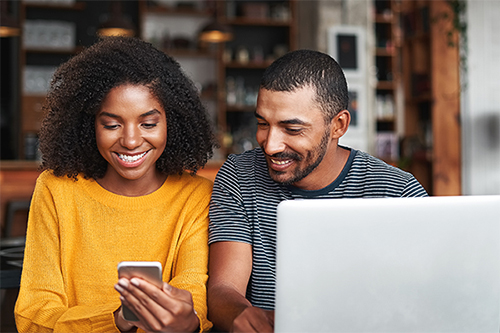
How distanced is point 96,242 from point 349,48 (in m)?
4.05

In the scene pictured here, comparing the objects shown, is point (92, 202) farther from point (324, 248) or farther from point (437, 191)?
point (437, 191)

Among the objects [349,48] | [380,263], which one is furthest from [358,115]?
[380,263]

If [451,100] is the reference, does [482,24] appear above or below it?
above

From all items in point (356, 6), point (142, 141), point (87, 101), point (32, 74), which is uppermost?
point (356, 6)

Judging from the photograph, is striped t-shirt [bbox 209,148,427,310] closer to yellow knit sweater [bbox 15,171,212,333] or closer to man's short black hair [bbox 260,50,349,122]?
yellow knit sweater [bbox 15,171,212,333]

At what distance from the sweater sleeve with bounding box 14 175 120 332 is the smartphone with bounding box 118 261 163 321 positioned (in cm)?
33

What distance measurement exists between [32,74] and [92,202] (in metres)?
4.93

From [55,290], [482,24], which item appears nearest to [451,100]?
[482,24]

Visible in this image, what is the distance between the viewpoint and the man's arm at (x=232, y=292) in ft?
3.34

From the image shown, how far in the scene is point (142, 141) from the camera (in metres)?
1.32

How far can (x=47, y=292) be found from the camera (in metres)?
1.27

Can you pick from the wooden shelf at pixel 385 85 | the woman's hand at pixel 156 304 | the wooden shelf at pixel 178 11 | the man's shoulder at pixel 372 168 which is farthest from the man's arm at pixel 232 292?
the wooden shelf at pixel 385 85

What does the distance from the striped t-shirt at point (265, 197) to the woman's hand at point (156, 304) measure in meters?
0.35

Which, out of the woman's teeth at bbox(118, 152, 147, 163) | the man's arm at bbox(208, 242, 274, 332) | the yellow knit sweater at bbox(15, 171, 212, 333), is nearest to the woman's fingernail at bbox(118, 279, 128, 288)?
the man's arm at bbox(208, 242, 274, 332)
